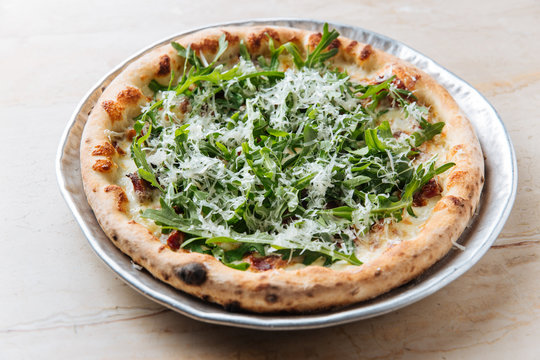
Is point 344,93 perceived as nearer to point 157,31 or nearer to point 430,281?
point 430,281

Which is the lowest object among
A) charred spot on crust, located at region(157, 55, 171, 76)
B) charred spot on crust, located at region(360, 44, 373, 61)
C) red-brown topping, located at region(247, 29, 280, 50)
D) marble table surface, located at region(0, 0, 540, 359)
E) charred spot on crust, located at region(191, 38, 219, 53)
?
marble table surface, located at region(0, 0, 540, 359)

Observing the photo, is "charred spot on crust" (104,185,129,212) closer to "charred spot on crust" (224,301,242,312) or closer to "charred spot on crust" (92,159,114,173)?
"charred spot on crust" (92,159,114,173)

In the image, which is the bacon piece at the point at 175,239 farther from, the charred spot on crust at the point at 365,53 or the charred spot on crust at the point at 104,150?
the charred spot on crust at the point at 365,53

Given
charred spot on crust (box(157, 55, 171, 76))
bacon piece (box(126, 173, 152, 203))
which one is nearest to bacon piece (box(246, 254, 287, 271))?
bacon piece (box(126, 173, 152, 203))

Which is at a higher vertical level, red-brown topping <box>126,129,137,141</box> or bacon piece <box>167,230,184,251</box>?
red-brown topping <box>126,129,137,141</box>

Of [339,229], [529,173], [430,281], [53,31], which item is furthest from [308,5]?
[430,281]

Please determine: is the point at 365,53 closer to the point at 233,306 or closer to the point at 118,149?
the point at 118,149
